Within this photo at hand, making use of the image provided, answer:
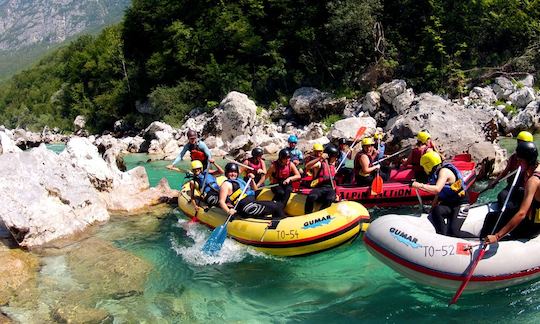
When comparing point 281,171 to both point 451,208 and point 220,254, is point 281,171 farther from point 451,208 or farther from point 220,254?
point 451,208

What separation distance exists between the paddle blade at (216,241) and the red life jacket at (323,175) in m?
2.08

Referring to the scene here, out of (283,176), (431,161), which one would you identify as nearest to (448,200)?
(431,161)

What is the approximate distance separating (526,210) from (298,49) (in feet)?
76.9

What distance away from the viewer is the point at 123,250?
7.40 m

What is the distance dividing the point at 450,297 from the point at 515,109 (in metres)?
15.5

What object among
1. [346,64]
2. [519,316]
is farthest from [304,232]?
[346,64]

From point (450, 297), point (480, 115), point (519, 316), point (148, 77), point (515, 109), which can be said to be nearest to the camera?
point (519, 316)

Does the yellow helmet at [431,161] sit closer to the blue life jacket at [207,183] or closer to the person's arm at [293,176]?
the person's arm at [293,176]

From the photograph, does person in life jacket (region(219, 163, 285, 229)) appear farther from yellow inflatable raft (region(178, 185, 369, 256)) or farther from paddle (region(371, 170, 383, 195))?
paddle (region(371, 170, 383, 195))

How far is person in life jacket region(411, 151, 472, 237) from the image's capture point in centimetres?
522

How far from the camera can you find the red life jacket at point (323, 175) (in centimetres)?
784

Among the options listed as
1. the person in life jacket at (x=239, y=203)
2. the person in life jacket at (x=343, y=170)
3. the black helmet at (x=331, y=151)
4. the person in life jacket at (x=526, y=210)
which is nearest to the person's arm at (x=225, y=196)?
the person in life jacket at (x=239, y=203)

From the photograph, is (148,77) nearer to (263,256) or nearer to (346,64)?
(346,64)

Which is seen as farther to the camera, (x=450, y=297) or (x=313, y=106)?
(x=313, y=106)
